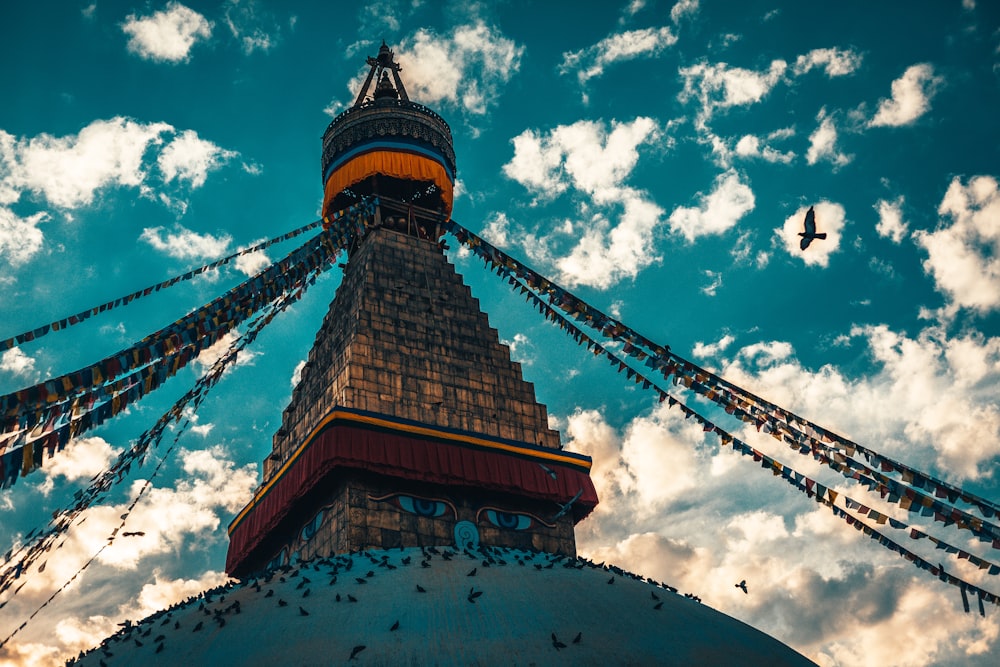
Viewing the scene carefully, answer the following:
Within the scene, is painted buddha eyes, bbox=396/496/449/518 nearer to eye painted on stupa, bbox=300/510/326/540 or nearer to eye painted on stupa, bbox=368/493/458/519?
eye painted on stupa, bbox=368/493/458/519

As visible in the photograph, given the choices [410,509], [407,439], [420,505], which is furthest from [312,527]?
[407,439]

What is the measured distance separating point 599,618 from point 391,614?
2048mm

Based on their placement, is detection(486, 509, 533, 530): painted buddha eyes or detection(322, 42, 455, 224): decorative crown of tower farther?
detection(322, 42, 455, 224): decorative crown of tower

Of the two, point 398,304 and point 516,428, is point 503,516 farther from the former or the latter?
point 398,304

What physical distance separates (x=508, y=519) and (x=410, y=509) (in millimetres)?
1638

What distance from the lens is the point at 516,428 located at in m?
14.4

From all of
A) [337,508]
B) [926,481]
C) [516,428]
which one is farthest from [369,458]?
[926,481]

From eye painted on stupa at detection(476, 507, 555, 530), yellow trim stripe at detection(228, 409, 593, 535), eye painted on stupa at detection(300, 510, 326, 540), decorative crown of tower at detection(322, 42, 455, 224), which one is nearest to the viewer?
yellow trim stripe at detection(228, 409, 593, 535)

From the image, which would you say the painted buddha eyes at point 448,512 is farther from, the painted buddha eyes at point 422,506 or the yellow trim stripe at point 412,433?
the yellow trim stripe at point 412,433

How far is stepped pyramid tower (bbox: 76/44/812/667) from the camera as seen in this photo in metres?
7.97

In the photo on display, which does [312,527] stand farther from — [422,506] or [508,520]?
[508,520]

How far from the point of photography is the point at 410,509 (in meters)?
12.6

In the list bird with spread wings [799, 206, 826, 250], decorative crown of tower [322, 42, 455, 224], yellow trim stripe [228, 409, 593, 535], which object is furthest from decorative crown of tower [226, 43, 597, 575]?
bird with spread wings [799, 206, 826, 250]

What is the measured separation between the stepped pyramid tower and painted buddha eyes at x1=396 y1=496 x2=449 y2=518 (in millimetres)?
30
